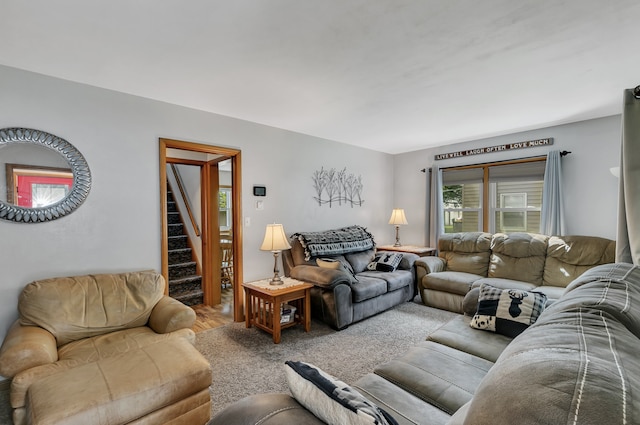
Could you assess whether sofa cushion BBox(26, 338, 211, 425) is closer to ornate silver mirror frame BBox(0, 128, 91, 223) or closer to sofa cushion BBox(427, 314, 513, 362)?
ornate silver mirror frame BBox(0, 128, 91, 223)

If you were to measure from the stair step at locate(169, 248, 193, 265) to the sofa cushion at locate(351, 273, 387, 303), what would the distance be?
281 cm

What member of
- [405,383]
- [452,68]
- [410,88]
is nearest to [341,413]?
[405,383]

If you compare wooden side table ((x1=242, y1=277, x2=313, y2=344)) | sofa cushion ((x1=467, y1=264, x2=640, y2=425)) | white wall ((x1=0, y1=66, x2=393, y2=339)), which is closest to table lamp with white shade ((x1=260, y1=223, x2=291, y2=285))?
wooden side table ((x1=242, y1=277, x2=313, y2=344))

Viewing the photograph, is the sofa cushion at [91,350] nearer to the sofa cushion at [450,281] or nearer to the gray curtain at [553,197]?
the sofa cushion at [450,281]

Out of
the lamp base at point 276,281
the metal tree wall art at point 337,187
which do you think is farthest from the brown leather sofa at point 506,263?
the lamp base at point 276,281

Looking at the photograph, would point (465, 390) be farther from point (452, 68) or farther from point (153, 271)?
point (153, 271)

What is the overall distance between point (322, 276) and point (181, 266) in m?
2.43

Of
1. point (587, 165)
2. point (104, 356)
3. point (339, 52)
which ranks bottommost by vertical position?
point (104, 356)

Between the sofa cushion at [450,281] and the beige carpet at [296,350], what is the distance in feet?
1.07

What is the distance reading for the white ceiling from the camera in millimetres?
1685

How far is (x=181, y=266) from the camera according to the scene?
14.9 feet

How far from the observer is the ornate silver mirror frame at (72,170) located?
2285 mm

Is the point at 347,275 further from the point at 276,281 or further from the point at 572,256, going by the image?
the point at 572,256

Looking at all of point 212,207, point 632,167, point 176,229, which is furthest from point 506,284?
point 176,229
